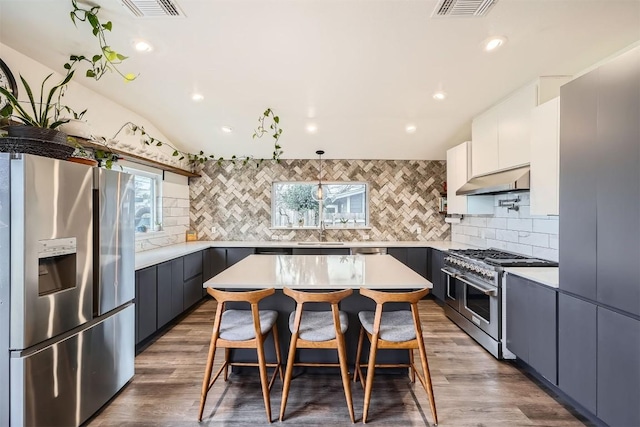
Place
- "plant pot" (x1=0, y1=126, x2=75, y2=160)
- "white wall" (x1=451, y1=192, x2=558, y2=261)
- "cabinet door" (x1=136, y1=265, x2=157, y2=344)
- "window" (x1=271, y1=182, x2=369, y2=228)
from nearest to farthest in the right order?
"plant pot" (x1=0, y1=126, x2=75, y2=160)
"cabinet door" (x1=136, y1=265, x2=157, y2=344)
"white wall" (x1=451, y1=192, x2=558, y2=261)
"window" (x1=271, y1=182, x2=369, y2=228)

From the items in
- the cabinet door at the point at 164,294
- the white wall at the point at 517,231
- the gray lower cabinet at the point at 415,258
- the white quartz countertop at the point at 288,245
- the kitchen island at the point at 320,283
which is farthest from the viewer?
the gray lower cabinet at the point at 415,258

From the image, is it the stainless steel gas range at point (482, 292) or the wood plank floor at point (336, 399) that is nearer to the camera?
the wood plank floor at point (336, 399)

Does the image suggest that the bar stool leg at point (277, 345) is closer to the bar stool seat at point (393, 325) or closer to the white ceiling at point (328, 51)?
the bar stool seat at point (393, 325)

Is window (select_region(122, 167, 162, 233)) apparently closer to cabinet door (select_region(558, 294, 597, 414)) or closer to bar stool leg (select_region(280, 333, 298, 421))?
bar stool leg (select_region(280, 333, 298, 421))

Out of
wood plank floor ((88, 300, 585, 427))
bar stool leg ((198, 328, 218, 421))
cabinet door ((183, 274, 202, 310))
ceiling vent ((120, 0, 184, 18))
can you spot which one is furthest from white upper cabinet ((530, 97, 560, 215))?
cabinet door ((183, 274, 202, 310))

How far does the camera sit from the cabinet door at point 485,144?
3307 millimetres

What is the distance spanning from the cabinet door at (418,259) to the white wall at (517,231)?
0.71m

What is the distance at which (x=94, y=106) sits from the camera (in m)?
2.96

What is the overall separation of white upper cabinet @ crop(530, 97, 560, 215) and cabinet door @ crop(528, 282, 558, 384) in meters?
0.71

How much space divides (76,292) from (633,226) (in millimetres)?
3133

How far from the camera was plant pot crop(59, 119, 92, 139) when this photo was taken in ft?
7.76

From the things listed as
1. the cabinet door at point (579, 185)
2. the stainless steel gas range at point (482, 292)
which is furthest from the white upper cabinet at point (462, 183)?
the cabinet door at point (579, 185)

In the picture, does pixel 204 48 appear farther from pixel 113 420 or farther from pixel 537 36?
pixel 113 420

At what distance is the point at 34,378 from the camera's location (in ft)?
5.09
